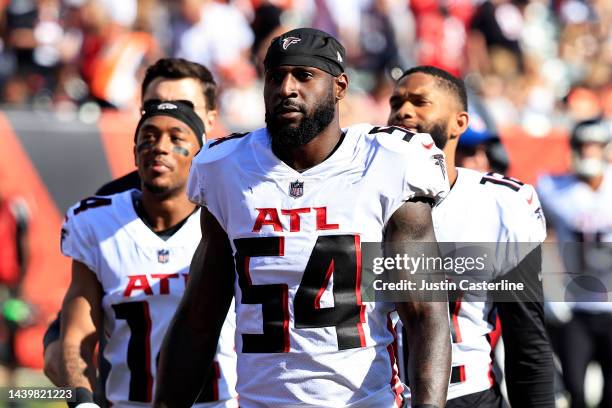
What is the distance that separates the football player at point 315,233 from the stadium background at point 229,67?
462 cm

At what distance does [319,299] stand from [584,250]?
488 cm

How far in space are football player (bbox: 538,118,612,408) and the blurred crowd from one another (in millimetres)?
1725

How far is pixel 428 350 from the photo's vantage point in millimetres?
3527

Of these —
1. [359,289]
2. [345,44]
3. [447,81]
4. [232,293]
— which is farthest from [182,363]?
[345,44]

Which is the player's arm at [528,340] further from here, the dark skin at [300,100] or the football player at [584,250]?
the football player at [584,250]

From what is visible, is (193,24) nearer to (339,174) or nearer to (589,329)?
(589,329)

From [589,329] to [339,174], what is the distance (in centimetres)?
477

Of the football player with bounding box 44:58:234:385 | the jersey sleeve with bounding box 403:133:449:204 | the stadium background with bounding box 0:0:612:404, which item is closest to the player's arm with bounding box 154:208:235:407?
the jersey sleeve with bounding box 403:133:449:204

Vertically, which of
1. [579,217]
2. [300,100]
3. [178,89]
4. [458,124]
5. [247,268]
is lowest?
[247,268]

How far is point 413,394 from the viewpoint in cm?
351

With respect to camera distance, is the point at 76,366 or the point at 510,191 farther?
the point at 510,191

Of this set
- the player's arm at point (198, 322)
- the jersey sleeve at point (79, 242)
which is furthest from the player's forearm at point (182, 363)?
the jersey sleeve at point (79, 242)

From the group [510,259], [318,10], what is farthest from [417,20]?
[510,259]

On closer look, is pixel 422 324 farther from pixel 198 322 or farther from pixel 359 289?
pixel 198 322
